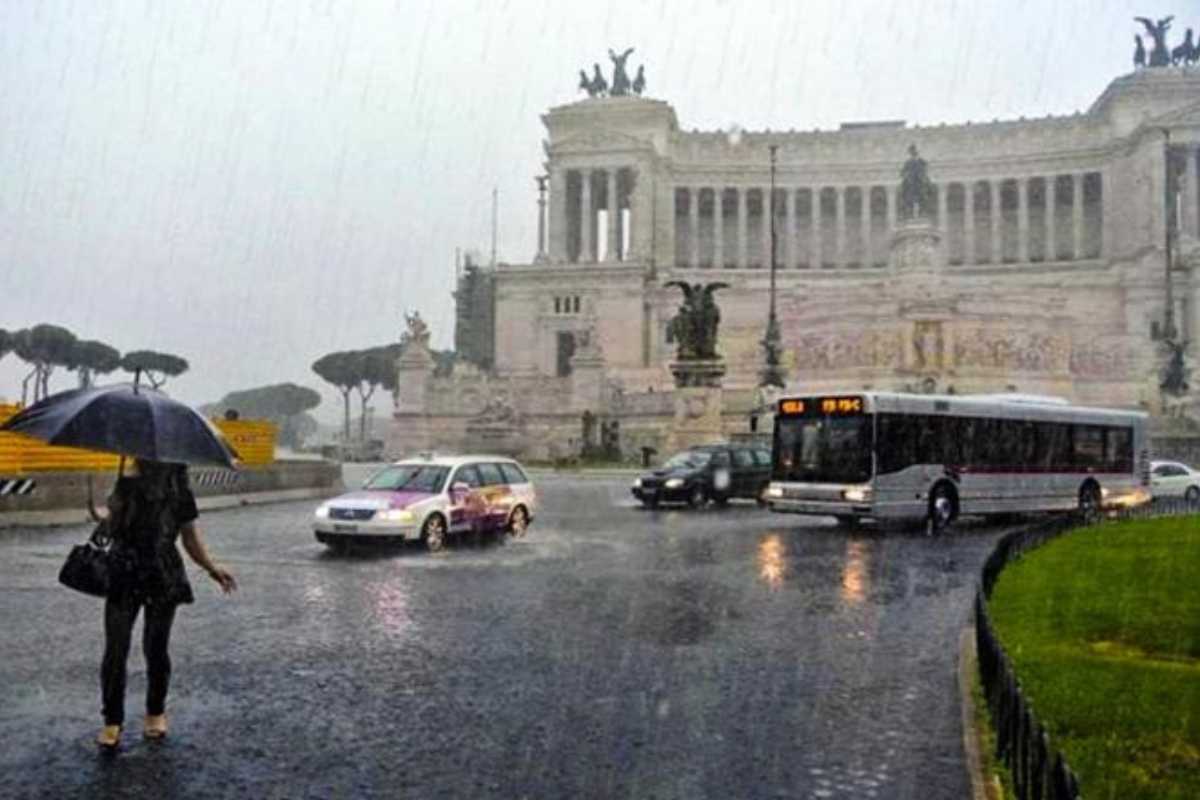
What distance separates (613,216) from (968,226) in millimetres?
29530

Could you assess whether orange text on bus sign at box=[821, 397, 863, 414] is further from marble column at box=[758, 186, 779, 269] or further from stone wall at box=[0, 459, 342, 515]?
marble column at box=[758, 186, 779, 269]

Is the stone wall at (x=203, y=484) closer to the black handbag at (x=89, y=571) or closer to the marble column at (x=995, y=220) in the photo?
the black handbag at (x=89, y=571)

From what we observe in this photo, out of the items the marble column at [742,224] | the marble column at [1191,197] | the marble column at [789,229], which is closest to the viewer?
the marble column at [1191,197]

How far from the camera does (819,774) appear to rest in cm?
628

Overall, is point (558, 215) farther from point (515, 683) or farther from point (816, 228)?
point (515, 683)

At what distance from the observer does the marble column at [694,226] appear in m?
94.8

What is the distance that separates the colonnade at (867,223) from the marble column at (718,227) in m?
0.08

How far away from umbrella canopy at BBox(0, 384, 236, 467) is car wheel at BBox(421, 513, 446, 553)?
10527 millimetres

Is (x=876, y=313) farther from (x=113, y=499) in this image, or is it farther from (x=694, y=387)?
(x=113, y=499)

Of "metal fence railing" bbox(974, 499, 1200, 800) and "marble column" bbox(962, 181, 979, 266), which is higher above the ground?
"marble column" bbox(962, 181, 979, 266)

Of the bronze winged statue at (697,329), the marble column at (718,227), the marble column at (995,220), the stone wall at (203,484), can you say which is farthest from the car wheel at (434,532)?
the marble column at (995,220)

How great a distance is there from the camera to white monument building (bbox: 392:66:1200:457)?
57375mm

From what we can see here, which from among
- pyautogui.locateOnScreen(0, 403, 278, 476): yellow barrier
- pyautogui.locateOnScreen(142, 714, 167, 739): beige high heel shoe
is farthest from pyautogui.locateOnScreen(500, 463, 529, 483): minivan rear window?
pyautogui.locateOnScreen(142, 714, 167, 739): beige high heel shoe

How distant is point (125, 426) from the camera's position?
21.5ft
